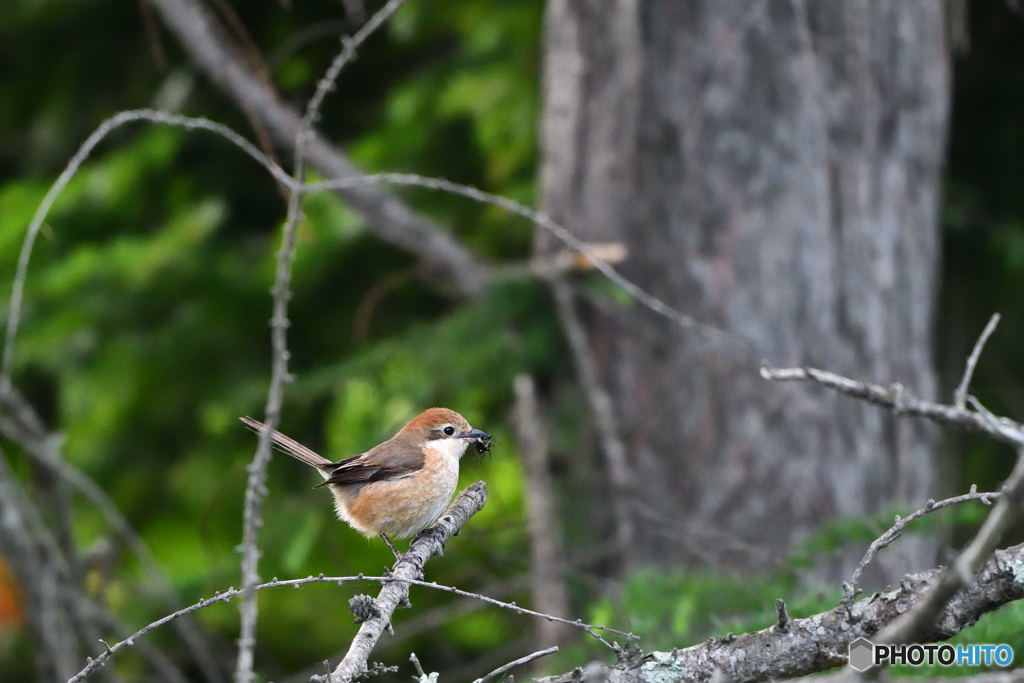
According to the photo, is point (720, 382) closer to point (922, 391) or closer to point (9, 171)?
point (922, 391)

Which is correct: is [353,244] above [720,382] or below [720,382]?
above

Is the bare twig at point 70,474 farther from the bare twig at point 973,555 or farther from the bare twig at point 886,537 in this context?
the bare twig at point 973,555

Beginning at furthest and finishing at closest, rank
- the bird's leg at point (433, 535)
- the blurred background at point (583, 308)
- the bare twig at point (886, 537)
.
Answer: the blurred background at point (583, 308)
the bird's leg at point (433, 535)
the bare twig at point (886, 537)

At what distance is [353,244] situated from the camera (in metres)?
6.48

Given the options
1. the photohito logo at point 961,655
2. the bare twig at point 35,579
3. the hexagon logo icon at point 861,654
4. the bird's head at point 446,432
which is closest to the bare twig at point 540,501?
the bird's head at point 446,432

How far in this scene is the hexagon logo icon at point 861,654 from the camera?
5.95 ft

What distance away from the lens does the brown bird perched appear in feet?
11.7

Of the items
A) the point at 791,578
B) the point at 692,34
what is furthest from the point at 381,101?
the point at 791,578

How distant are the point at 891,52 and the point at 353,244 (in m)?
3.03

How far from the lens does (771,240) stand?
498 centimetres

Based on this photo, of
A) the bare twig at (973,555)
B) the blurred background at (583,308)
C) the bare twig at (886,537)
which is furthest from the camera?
the blurred background at (583,308)

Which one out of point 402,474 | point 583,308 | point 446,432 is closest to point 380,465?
point 402,474

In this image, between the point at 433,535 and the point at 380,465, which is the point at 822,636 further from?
the point at 380,465

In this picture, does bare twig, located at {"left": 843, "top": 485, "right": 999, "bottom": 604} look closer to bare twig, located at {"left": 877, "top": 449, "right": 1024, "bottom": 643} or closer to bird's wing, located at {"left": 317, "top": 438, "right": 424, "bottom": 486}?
bare twig, located at {"left": 877, "top": 449, "right": 1024, "bottom": 643}
